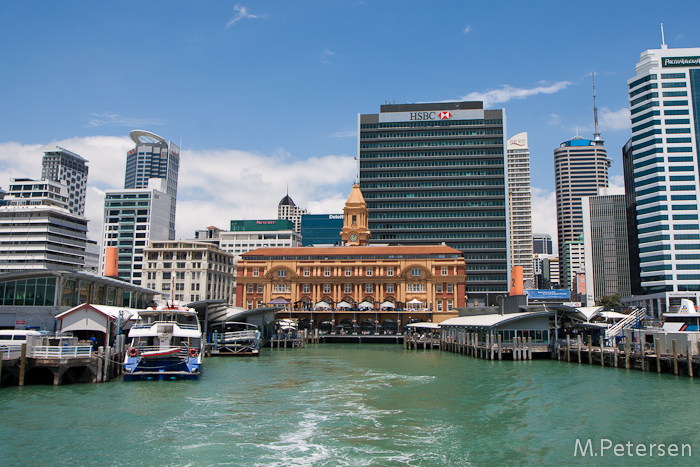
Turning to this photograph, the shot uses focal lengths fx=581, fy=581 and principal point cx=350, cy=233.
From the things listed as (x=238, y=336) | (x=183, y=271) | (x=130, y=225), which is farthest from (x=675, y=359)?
(x=130, y=225)

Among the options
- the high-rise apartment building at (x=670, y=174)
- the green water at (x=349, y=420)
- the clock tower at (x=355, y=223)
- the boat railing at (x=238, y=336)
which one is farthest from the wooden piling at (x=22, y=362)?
the high-rise apartment building at (x=670, y=174)

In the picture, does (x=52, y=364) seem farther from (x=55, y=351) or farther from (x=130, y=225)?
(x=130, y=225)

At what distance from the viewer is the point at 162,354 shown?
4209cm

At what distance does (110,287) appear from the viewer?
209 feet

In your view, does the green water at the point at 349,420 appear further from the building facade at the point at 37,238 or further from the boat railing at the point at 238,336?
the building facade at the point at 37,238

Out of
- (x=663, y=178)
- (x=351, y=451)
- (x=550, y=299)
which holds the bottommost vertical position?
(x=351, y=451)

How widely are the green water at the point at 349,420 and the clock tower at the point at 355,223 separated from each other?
93172 mm

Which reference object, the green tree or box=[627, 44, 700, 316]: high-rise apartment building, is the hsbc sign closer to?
box=[627, 44, 700, 316]: high-rise apartment building

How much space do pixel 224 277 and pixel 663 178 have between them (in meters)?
110

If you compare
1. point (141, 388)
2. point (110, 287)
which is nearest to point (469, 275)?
point (110, 287)

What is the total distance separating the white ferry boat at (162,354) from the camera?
137ft

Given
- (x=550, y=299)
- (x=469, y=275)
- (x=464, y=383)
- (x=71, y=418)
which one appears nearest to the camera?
(x=71, y=418)

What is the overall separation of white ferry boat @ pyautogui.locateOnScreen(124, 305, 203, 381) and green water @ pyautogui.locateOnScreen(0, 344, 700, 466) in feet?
4.67

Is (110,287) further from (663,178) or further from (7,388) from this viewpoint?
(663,178)
